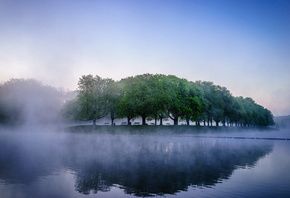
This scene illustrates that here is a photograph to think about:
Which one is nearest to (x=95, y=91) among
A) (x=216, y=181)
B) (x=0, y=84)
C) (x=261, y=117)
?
(x=0, y=84)

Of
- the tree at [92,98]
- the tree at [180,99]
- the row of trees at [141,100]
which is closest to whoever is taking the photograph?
the row of trees at [141,100]

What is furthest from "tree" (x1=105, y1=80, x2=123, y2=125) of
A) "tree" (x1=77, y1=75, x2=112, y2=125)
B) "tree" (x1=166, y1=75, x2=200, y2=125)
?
"tree" (x1=166, y1=75, x2=200, y2=125)

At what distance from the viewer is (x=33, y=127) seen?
281ft

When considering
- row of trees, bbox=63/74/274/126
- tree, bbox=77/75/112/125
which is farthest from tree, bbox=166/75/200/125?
tree, bbox=77/75/112/125

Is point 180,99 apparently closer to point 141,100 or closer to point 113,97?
point 141,100

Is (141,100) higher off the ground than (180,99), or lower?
lower

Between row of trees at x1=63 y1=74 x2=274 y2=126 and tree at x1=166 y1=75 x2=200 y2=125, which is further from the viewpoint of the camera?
tree at x1=166 y1=75 x2=200 y2=125

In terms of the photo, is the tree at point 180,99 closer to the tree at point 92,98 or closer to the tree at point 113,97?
the tree at point 113,97

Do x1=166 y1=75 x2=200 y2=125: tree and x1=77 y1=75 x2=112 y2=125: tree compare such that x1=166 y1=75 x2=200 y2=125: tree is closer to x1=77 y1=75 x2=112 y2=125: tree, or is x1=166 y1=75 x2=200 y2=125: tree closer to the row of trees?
the row of trees

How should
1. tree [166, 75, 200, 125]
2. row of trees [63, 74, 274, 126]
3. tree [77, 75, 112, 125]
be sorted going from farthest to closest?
tree [77, 75, 112, 125] < tree [166, 75, 200, 125] < row of trees [63, 74, 274, 126]

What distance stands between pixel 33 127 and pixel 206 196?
87.1 m

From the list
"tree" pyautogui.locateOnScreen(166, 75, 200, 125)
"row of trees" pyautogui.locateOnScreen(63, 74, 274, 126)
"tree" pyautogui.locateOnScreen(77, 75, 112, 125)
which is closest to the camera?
"row of trees" pyautogui.locateOnScreen(63, 74, 274, 126)

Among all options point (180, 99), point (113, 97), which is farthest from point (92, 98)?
point (180, 99)

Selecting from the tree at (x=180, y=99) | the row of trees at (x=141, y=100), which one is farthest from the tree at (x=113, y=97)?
the tree at (x=180, y=99)
